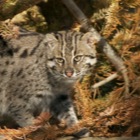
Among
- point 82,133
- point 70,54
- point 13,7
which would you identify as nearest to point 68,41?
point 70,54

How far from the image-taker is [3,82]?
3686 mm

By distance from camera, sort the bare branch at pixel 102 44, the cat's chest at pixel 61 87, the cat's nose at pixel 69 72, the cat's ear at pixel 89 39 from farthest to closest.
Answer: the bare branch at pixel 102 44
the cat's chest at pixel 61 87
the cat's ear at pixel 89 39
the cat's nose at pixel 69 72

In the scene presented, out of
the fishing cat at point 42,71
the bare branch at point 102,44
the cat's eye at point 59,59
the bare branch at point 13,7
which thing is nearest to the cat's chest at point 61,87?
the fishing cat at point 42,71

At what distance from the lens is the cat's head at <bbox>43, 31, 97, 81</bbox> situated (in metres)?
3.43

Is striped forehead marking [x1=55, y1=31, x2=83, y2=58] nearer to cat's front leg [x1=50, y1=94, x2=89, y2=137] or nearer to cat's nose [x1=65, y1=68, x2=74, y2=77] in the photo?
cat's nose [x1=65, y1=68, x2=74, y2=77]

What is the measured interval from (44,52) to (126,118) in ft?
2.32

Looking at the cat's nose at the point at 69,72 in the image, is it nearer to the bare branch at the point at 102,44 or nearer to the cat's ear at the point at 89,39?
the cat's ear at the point at 89,39

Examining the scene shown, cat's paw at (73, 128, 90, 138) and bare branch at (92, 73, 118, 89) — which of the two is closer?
cat's paw at (73, 128, 90, 138)

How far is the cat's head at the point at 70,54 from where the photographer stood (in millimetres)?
3428

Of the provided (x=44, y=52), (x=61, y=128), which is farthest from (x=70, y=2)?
(x=61, y=128)

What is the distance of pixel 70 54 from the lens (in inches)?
135

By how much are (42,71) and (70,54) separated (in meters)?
0.26

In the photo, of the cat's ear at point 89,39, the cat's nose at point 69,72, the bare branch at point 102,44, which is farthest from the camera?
the bare branch at point 102,44

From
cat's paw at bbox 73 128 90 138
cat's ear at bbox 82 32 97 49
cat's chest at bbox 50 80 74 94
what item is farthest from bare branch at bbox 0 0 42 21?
cat's paw at bbox 73 128 90 138
